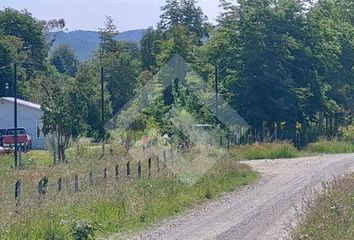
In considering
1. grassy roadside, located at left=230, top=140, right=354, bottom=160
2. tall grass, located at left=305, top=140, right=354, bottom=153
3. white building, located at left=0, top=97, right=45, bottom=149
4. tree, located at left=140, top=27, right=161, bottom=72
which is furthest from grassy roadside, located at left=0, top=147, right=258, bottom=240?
tree, located at left=140, top=27, right=161, bottom=72

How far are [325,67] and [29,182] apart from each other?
35.5 m

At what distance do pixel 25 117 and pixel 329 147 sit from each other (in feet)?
72.0

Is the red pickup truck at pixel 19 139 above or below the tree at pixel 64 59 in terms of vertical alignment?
below

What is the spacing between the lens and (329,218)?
48.6 ft

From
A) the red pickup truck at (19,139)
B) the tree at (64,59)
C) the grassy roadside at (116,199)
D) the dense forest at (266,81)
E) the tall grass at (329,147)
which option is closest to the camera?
the grassy roadside at (116,199)

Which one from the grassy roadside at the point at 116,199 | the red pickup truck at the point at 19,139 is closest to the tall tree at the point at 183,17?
the red pickup truck at the point at 19,139

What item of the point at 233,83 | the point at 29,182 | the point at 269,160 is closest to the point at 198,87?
the point at 233,83

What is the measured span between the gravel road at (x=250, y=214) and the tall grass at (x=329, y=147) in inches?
681

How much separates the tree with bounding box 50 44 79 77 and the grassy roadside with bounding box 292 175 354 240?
388ft

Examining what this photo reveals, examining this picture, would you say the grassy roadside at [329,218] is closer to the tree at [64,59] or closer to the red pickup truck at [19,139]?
the red pickup truck at [19,139]

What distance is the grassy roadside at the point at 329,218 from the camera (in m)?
13.7

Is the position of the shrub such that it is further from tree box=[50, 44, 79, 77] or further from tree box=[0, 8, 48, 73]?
tree box=[50, 44, 79, 77]

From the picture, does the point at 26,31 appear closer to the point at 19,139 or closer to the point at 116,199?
the point at 19,139

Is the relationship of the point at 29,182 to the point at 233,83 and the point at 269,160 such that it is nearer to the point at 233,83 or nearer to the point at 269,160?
the point at 269,160
